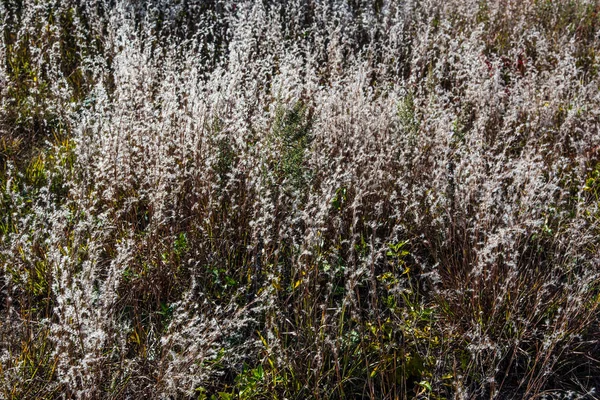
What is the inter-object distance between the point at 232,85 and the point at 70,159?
1.09 m

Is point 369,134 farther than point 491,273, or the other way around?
point 369,134

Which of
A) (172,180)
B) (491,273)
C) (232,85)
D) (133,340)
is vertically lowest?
(133,340)

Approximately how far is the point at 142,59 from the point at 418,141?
184 cm

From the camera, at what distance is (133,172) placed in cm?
300

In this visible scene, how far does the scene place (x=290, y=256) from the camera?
2.61 metres

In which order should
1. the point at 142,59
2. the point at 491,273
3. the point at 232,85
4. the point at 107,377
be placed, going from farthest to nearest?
the point at 142,59 < the point at 232,85 < the point at 491,273 < the point at 107,377

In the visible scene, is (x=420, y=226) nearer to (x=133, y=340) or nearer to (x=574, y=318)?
(x=574, y=318)

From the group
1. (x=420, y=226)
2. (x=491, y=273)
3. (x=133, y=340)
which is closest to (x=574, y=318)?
(x=491, y=273)

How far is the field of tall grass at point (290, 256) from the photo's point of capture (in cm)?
202

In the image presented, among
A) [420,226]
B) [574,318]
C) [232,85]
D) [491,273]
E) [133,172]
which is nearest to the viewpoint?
[574,318]

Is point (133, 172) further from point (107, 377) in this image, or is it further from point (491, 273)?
point (491, 273)

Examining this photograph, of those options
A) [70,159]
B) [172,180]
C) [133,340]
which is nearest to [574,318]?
[133,340]

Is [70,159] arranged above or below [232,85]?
below

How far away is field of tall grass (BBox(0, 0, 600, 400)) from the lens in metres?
2.02
